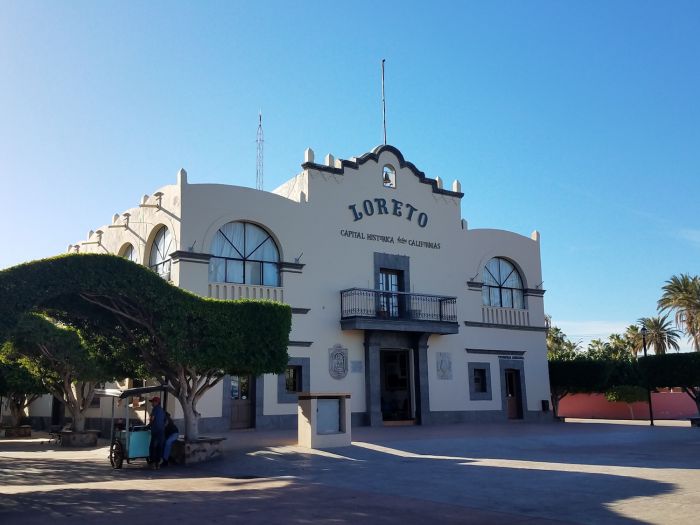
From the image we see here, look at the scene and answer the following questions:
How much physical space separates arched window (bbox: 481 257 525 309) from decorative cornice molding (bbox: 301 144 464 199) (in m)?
3.78

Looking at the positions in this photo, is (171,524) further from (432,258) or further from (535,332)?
(535,332)

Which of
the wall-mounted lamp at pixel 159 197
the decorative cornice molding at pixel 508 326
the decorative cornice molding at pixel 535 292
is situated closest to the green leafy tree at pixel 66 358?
the wall-mounted lamp at pixel 159 197

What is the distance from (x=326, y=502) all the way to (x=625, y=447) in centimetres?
1192

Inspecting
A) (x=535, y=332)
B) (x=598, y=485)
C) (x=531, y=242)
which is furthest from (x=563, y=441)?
(x=531, y=242)

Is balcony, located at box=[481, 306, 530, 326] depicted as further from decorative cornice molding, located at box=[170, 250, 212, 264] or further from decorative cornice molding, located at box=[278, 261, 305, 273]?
decorative cornice molding, located at box=[170, 250, 212, 264]

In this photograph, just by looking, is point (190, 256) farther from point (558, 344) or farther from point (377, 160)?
point (558, 344)

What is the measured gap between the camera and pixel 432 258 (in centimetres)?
2914

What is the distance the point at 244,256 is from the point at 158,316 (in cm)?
948

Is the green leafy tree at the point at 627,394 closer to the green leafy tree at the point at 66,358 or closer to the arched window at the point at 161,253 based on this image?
the arched window at the point at 161,253

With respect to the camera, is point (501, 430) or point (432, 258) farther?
point (432, 258)

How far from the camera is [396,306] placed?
2748cm

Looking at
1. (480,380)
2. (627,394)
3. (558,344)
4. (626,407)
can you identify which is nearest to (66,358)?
(480,380)

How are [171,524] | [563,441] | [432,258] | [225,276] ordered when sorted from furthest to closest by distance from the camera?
[432,258], [225,276], [563,441], [171,524]

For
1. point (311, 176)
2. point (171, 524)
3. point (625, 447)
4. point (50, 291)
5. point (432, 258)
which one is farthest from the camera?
point (432, 258)
